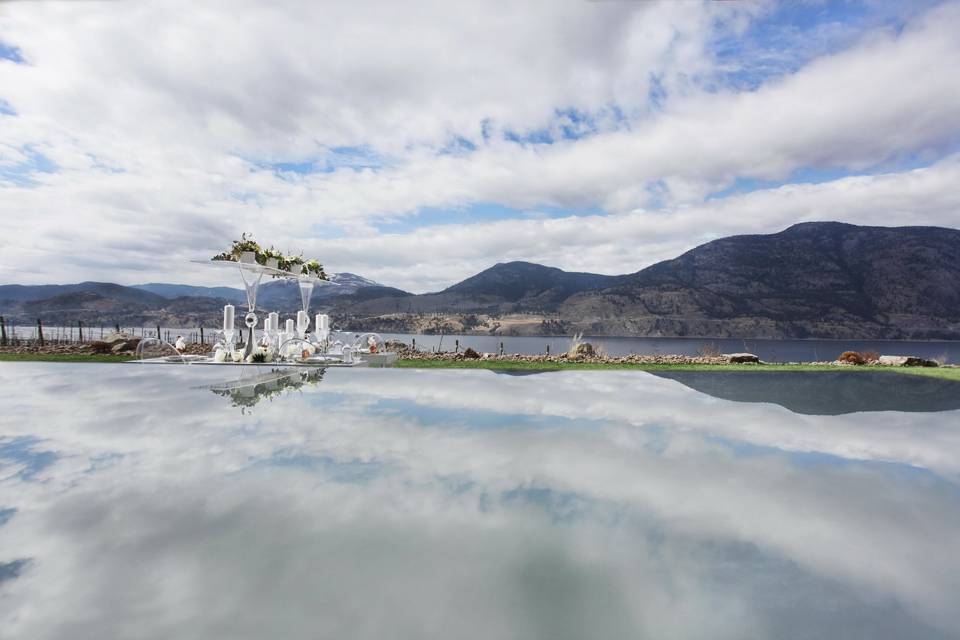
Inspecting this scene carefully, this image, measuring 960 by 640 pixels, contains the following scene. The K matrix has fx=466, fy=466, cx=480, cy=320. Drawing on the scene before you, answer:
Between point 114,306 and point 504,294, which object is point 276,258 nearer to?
point 504,294

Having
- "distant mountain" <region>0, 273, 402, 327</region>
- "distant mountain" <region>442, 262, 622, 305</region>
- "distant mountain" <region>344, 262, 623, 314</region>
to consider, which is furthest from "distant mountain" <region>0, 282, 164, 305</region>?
"distant mountain" <region>442, 262, 622, 305</region>

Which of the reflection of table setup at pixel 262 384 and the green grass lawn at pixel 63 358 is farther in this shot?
the green grass lawn at pixel 63 358

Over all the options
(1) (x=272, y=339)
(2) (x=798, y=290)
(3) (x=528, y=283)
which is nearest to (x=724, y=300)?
(2) (x=798, y=290)

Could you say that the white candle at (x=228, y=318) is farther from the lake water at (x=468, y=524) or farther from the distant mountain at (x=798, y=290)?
the distant mountain at (x=798, y=290)

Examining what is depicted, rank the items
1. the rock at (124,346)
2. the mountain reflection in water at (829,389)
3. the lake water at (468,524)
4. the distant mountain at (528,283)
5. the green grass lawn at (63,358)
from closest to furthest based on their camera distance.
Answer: the lake water at (468,524), the mountain reflection in water at (829,389), the green grass lawn at (63,358), the rock at (124,346), the distant mountain at (528,283)

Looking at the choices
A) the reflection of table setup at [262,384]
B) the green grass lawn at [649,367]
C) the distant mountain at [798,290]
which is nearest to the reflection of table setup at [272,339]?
the reflection of table setup at [262,384]

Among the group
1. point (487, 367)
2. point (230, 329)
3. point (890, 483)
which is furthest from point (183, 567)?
point (487, 367)

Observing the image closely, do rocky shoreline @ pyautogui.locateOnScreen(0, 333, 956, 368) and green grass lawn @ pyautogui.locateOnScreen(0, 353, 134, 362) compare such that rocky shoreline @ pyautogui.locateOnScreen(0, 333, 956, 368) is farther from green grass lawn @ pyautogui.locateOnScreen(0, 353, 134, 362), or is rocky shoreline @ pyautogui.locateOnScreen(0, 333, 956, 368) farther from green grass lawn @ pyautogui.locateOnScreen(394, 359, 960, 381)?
green grass lawn @ pyautogui.locateOnScreen(0, 353, 134, 362)

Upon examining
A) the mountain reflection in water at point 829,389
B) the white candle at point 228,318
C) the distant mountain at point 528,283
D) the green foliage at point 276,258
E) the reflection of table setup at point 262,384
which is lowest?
the mountain reflection in water at point 829,389

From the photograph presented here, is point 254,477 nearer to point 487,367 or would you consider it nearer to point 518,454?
point 518,454
